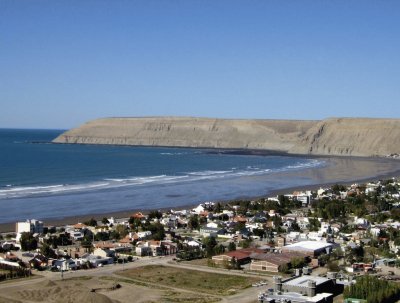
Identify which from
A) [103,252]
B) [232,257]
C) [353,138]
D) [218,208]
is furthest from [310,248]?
[353,138]

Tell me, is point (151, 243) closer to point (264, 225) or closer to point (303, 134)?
point (264, 225)

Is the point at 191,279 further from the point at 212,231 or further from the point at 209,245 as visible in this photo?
the point at 212,231

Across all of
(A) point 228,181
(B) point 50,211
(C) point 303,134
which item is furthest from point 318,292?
(C) point 303,134

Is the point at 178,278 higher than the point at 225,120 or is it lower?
lower

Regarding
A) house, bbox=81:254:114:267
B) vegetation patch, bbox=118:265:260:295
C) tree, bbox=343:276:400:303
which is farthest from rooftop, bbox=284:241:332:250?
house, bbox=81:254:114:267

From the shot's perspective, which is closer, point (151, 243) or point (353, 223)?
point (151, 243)

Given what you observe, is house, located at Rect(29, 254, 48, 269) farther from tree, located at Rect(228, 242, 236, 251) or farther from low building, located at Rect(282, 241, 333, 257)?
low building, located at Rect(282, 241, 333, 257)
